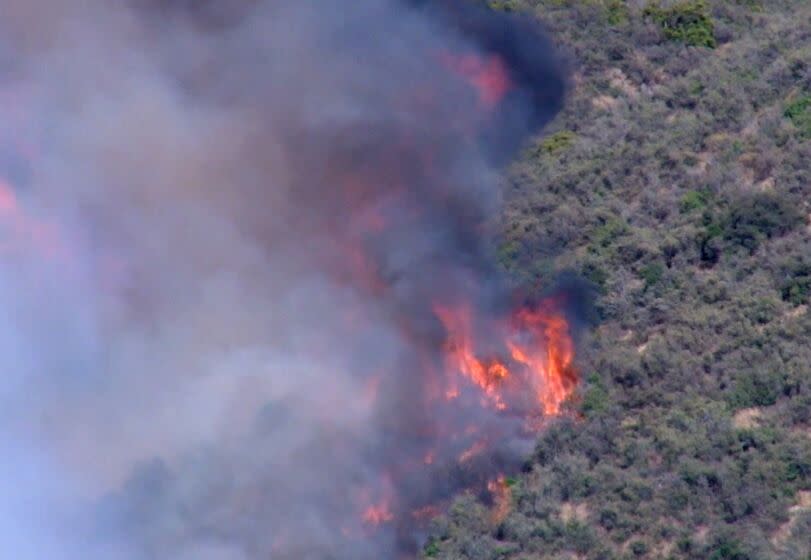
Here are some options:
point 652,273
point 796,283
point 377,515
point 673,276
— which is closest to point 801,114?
point 673,276

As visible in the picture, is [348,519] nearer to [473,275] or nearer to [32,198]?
[473,275]

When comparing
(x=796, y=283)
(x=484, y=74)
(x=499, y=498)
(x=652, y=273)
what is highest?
(x=484, y=74)

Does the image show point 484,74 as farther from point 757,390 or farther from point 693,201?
point 757,390

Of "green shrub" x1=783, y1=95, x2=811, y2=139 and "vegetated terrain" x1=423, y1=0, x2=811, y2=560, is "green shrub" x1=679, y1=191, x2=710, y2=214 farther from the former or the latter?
"green shrub" x1=783, y1=95, x2=811, y2=139

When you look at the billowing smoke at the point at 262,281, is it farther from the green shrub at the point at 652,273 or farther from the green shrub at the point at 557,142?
the green shrub at the point at 652,273

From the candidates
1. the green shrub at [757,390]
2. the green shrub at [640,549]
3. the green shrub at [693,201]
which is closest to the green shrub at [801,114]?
the green shrub at [693,201]

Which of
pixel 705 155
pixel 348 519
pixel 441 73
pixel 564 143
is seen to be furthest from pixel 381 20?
pixel 348 519
